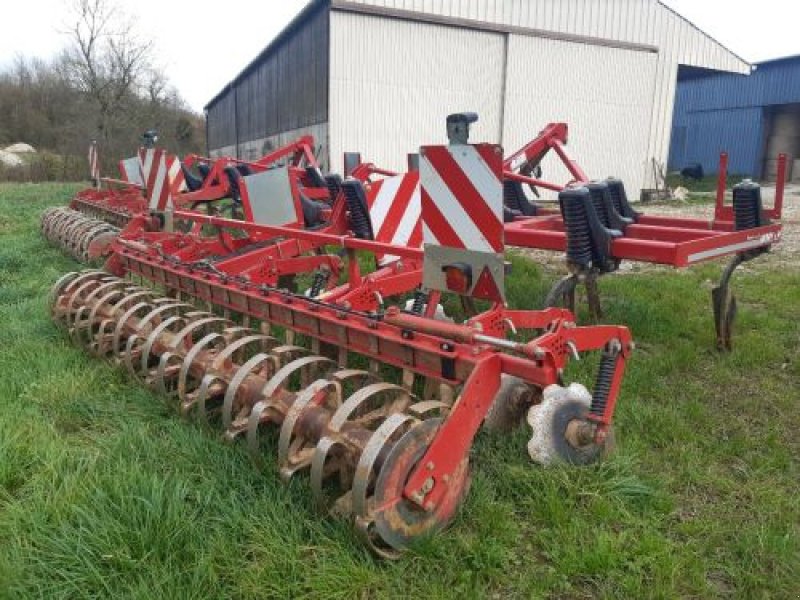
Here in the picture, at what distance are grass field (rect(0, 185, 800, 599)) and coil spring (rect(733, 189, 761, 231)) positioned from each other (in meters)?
1.02

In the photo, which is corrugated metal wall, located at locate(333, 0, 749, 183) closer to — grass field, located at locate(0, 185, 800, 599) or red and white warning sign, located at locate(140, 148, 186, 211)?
red and white warning sign, located at locate(140, 148, 186, 211)

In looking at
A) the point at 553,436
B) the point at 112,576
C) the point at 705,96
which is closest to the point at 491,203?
the point at 553,436

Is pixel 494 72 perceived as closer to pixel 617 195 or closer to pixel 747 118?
pixel 617 195

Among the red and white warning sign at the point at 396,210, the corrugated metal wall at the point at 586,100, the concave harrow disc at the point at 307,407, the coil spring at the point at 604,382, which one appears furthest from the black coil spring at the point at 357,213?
the corrugated metal wall at the point at 586,100

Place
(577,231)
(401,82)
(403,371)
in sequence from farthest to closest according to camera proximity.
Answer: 1. (401,82)
2. (577,231)
3. (403,371)

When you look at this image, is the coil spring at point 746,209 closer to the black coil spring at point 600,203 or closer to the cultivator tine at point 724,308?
the cultivator tine at point 724,308

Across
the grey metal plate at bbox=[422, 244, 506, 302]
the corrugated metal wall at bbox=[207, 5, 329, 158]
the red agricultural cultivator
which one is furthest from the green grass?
the grey metal plate at bbox=[422, 244, 506, 302]

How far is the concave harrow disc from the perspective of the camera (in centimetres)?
208

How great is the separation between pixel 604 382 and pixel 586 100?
1628 centimetres

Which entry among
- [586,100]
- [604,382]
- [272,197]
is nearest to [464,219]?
[604,382]

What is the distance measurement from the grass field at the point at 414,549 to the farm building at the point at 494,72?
12.1 metres

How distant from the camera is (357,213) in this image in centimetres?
432

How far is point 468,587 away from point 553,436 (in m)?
0.78

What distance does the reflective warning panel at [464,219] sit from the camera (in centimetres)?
240
